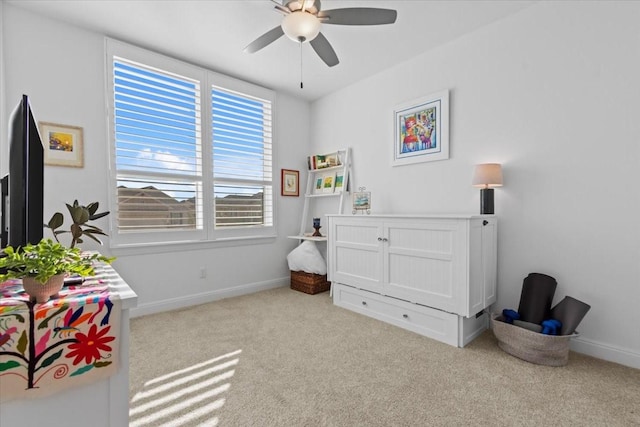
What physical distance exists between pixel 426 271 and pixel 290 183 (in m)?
2.25

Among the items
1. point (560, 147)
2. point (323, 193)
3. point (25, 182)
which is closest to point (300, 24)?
point (25, 182)

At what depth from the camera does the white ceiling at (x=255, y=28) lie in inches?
90.0

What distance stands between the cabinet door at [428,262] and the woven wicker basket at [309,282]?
1096mm

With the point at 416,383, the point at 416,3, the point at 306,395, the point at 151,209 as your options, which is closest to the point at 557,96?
the point at 416,3

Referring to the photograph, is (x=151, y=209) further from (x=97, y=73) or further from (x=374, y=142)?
(x=374, y=142)

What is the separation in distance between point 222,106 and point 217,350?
2.58m

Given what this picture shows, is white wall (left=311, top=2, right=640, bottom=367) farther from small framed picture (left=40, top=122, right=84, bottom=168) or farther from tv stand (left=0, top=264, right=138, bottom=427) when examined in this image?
small framed picture (left=40, top=122, right=84, bottom=168)

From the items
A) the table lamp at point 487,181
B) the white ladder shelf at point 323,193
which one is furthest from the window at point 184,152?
the table lamp at point 487,181

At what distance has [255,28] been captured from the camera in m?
2.56

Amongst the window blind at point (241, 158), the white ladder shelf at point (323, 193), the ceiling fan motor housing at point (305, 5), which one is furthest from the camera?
the white ladder shelf at point (323, 193)

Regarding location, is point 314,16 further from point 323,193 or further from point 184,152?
point 323,193

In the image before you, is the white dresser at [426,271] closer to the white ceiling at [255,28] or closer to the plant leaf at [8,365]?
the white ceiling at [255,28]

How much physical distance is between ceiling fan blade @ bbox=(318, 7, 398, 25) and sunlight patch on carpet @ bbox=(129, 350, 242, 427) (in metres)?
2.32

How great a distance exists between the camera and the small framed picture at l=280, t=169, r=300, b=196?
3.99 metres
